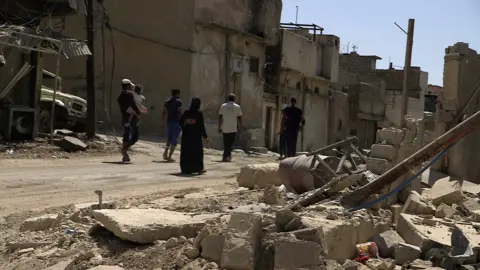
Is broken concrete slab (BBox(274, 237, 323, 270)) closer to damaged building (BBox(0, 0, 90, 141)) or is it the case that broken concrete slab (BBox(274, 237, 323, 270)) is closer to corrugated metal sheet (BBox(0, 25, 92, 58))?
corrugated metal sheet (BBox(0, 25, 92, 58))

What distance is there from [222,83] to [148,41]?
3570 mm

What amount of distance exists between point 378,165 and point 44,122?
1272 centimetres

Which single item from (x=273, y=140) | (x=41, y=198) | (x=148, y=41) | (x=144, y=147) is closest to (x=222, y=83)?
(x=148, y=41)

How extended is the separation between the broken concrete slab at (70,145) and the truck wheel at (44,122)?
230 centimetres

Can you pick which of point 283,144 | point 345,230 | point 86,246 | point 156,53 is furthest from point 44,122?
point 345,230

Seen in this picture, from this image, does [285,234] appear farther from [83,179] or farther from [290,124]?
[290,124]

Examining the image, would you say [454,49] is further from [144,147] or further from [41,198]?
[144,147]

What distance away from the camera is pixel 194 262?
463 cm

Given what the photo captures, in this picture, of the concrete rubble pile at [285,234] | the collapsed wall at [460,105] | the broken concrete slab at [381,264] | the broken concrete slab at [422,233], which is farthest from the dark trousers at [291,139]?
the broken concrete slab at [381,264]

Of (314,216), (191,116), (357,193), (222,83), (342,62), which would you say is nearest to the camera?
(314,216)

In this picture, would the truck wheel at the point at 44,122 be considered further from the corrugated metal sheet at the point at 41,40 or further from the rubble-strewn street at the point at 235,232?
the rubble-strewn street at the point at 235,232

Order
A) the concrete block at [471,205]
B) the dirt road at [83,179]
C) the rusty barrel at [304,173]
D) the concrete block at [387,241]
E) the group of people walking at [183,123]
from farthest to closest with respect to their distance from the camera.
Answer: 1. the group of people walking at [183,123]
2. the dirt road at [83,179]
3. the rusty barrel at [304,173]
4. the concrete block at [471,205]
5. the concrete block at [387,241]

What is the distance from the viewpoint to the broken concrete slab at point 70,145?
15.2 metres

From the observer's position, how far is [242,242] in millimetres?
4496
